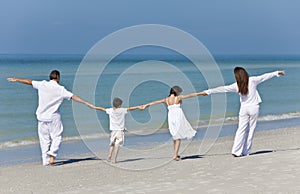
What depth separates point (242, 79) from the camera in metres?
12.1

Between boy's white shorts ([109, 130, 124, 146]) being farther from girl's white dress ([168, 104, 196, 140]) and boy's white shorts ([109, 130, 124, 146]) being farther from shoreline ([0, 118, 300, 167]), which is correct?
shoreline ([0, 118, 300, 167])

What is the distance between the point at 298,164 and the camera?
34.4 feet

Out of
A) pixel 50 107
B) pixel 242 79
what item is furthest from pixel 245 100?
pixel 50 107

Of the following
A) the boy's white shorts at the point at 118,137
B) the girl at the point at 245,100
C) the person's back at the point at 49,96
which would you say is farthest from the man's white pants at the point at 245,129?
the person's back at the point at 49,96

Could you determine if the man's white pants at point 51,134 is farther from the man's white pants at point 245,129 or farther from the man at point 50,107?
the man's white pants at point 245,129

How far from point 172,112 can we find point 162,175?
2307mm

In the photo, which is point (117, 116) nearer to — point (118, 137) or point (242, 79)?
point (118, 137)

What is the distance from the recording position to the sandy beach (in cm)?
923

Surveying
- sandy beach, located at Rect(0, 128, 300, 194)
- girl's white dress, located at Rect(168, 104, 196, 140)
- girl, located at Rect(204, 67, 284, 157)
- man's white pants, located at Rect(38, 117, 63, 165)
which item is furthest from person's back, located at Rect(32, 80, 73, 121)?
girl, located at Rect(204, 67, 284, 157)

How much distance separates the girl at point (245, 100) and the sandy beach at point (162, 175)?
41cm

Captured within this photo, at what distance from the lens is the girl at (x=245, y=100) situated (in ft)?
39.7

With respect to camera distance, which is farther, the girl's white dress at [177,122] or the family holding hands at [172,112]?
the girl's white dress at [177,122]

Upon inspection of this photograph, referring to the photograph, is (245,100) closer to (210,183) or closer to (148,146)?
(210,183)

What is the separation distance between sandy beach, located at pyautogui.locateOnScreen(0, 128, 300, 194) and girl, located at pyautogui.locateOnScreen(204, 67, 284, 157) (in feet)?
1.35
